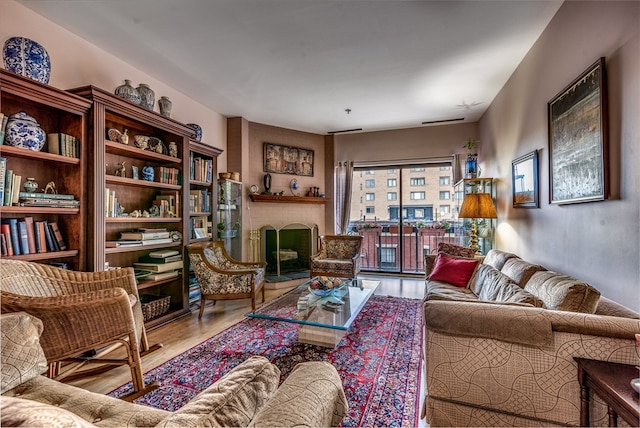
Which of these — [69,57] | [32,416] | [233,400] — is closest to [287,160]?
[69,57]

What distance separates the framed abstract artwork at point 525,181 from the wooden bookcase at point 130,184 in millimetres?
3584

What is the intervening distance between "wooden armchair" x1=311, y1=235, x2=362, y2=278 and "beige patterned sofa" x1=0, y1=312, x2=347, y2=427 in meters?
3.45

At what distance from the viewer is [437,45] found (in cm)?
271

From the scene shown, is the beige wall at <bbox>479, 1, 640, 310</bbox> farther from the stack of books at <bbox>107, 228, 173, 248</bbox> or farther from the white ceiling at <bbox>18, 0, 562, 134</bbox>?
the stack of books at <bbox>107, 228, 173, 248</bbox>

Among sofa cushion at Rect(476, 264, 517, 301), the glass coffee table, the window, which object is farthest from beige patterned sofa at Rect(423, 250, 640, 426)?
the window

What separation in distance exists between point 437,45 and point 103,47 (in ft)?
10.4

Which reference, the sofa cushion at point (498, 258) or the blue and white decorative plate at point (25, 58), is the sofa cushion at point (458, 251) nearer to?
the sofa cushion at point (498, 258)

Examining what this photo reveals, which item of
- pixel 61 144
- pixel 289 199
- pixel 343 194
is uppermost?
pixel 61 144

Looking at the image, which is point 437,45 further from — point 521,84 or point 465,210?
point 465,210

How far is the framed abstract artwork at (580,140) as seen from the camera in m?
1.72

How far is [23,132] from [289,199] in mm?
3474

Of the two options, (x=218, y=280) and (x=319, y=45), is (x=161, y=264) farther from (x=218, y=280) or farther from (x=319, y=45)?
(x=319, y=45)

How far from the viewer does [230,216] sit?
14.5ft

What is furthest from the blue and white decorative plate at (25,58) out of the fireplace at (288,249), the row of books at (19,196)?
the fireplace at (288,249)
